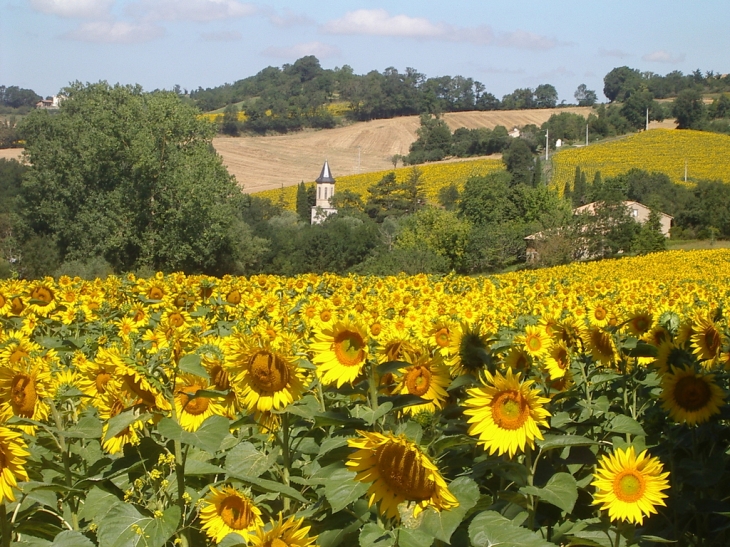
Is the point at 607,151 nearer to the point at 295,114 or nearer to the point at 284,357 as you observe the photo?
the point at 295,114

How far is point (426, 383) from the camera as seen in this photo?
258cm

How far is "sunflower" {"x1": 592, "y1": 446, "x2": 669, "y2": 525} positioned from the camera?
2.34 metres

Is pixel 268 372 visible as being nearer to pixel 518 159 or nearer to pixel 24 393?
pixel 24 393

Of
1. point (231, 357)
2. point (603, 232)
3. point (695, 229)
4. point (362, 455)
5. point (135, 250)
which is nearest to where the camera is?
point (362, 455)

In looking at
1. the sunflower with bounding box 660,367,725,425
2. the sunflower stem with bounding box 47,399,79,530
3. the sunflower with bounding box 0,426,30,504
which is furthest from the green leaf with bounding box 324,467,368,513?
the sunflower with bounding box 660,367,725,425

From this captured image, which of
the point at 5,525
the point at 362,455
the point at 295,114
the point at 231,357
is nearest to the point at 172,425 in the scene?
the point at 231,357

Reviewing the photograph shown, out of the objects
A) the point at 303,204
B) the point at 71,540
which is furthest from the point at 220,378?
the point at 303,204

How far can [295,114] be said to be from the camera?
5187 inches

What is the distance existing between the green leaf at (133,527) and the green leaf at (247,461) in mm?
215

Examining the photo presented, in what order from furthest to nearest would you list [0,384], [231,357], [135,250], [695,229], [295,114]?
[295,114]
[695,229]
[135,250]
[0,384]
[231,357]

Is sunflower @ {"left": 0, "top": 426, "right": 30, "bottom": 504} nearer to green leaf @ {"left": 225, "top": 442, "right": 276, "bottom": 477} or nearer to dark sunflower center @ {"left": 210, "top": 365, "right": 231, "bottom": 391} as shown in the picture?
green leaf @ {"left": 225, "top": 442, "right": 276, "bottom": 477}

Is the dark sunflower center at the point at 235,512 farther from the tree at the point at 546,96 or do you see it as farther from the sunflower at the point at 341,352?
the tree at the point at 546,96

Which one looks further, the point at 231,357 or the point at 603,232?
the point at 603,232

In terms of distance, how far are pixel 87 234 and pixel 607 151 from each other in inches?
2751
